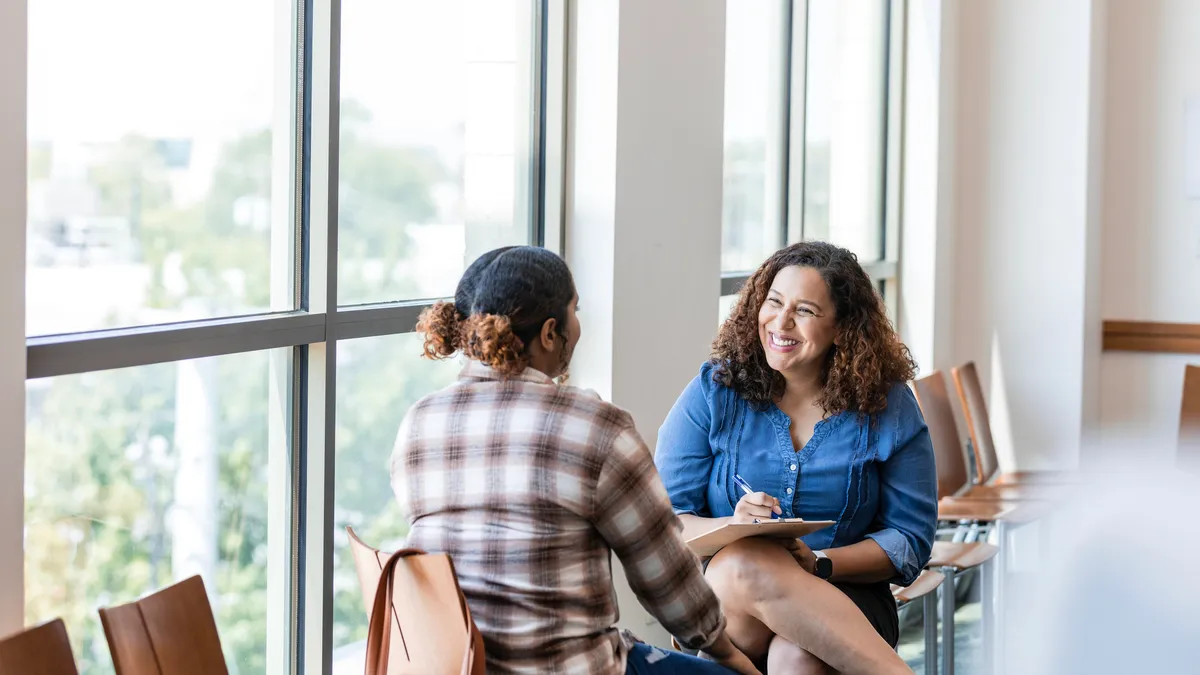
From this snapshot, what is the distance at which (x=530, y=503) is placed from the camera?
72.3 inches

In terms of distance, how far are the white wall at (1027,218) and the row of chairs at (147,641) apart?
4.52 metres

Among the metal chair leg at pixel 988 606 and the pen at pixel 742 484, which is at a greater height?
the pen at pixel 742 484

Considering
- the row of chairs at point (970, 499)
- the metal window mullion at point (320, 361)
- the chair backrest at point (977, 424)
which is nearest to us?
the metal window mullion at point (320, 361)

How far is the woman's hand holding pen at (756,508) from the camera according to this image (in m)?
2.53

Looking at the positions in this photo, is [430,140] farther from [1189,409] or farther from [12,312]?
[1189,409]

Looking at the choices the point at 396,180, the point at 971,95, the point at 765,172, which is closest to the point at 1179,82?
the point at 971,95

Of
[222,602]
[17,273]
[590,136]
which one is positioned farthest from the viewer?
[590,136]

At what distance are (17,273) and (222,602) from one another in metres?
0.93

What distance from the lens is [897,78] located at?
18.3 ft

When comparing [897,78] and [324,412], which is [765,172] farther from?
[324,412]

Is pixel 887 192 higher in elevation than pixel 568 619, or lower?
higher

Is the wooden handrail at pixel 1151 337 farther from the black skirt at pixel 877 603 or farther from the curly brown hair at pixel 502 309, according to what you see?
the curly brown hair at pixel 502 309

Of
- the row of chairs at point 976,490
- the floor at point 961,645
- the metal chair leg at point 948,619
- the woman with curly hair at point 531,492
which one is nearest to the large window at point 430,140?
the woman with curly hair at point 531,492

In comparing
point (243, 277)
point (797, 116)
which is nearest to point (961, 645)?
point (797, 116)
